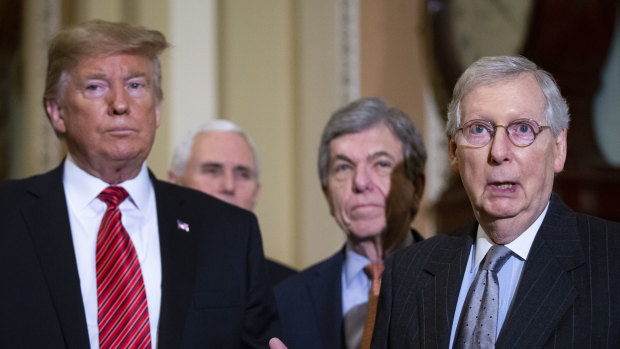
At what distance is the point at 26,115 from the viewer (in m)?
4.78

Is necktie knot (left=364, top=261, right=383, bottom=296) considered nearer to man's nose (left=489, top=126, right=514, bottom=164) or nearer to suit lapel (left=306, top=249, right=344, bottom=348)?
suit lapel (left=306, top=249, right=344, bottom=348)

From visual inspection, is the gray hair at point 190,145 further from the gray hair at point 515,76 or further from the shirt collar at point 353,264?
the gray hair at point 515,76

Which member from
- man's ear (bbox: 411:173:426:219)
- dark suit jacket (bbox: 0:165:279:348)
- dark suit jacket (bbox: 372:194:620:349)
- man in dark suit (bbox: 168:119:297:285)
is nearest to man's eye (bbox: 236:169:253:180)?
man in dark suit (bbox: 168:119:297:285)

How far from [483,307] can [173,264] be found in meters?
0.95

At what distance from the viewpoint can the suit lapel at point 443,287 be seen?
7.27ft

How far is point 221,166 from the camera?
415cm

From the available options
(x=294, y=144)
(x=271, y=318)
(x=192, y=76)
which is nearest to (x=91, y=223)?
(x=271, y=318)

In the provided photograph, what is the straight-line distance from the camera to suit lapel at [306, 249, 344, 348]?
3098mm

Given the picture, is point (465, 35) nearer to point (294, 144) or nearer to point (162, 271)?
point (294, 144)

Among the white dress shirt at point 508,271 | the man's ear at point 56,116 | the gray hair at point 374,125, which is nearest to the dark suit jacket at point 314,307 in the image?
the gray hair at point 374,125

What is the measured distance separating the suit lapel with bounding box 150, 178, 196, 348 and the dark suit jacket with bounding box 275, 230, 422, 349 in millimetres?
570

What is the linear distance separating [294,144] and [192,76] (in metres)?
0.73

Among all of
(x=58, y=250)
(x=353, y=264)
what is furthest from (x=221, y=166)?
(x=58, y=250)

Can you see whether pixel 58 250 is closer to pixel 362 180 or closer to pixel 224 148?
pixel 362 180
